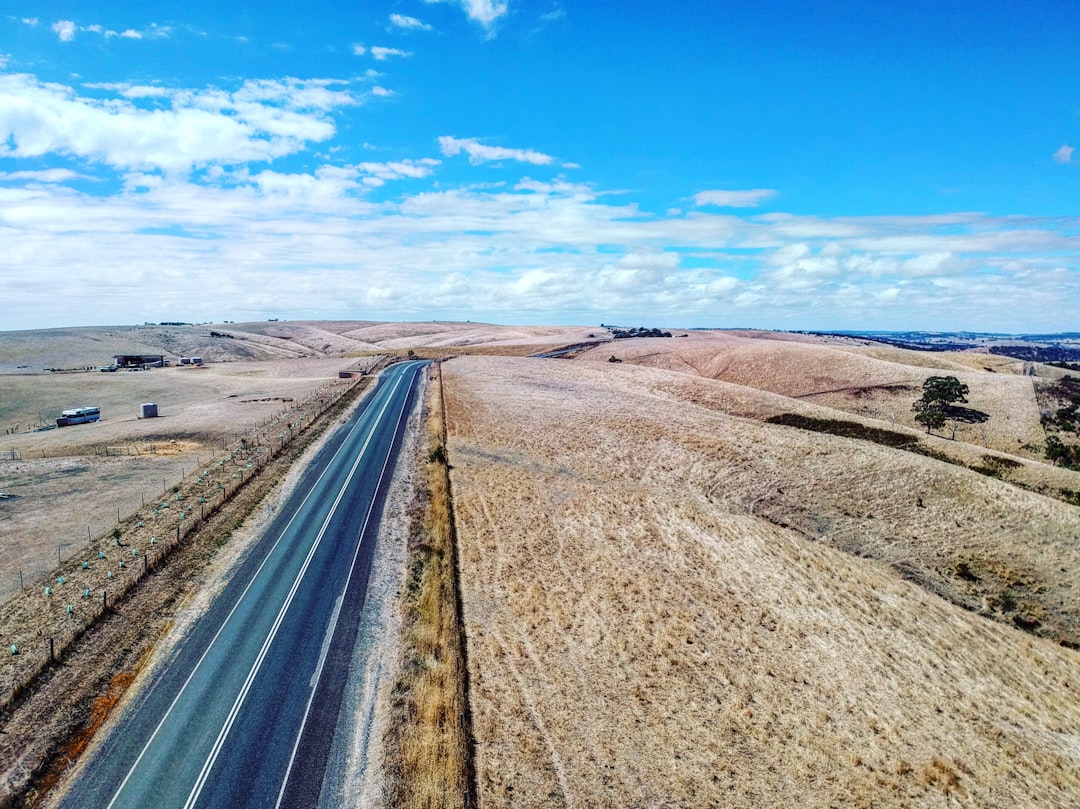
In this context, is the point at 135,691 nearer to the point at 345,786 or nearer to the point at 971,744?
the point at 345,786

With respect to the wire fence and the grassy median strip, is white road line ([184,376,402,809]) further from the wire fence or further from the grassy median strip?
the wire fence

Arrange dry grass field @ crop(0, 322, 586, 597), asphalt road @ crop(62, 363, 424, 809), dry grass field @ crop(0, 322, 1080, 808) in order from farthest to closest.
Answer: dry grass field @ crop(0, 322, 586, 597)
dry grass field @ crop(0, 322, 1080, 808)
asphalt road @ crop(62, 363, 424, 809)

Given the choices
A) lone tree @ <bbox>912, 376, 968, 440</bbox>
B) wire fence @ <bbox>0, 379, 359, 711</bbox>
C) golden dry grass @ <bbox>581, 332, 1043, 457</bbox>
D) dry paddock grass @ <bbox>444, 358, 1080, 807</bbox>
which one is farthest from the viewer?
lone tree @ <bbox>912, 376, 968, 440</bbox>

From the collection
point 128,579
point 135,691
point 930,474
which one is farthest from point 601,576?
point 930,474

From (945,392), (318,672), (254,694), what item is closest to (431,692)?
(318,672)

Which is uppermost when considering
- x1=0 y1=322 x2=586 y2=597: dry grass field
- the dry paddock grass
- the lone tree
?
the lone tree

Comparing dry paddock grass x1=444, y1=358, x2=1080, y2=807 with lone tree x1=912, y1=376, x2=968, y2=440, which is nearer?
dry paddock grass x1=444, y1=358, x2=1080, y2=807

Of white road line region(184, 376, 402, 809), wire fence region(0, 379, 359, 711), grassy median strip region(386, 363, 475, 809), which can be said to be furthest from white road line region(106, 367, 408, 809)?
grassy median strip region(386, 363, 475, 809)

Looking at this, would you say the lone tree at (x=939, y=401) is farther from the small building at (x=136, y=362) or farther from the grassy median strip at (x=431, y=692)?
the small building at (x=136, y=362)

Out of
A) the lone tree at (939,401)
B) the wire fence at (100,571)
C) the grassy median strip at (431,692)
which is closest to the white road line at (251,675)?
the grassy median strip at (431,692)
